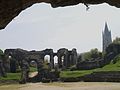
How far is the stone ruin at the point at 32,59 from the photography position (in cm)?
6902

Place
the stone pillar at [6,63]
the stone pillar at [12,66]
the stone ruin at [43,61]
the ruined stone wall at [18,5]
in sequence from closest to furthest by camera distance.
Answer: the ruined stone wall at [18,5] → the stone ruin at [43,61] → the stone pillar at [6,63] → the stone pillar at [12,66]

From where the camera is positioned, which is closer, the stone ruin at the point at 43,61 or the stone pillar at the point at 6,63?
the stone ruin at the point at 43,61

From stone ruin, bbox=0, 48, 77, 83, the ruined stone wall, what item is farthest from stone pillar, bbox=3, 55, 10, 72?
the ruined stone wall

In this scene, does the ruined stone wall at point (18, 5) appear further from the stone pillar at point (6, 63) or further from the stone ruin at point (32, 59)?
the stone pillar at point (6, 63)

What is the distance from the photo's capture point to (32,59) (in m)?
78.9

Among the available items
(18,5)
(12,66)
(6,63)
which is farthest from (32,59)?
(18,5)

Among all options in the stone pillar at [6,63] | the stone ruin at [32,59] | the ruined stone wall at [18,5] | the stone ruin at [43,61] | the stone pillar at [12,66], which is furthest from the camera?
the stone pillar at [12,66]

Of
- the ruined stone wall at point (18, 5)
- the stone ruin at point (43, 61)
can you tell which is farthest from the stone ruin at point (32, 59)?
the ruined stone wall at point (18, 5)

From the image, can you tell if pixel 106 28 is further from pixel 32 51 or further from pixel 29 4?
pixel 29 4

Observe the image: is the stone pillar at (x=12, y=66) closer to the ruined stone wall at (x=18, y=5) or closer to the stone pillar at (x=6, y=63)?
the stone pillar at (x=6, y=63)

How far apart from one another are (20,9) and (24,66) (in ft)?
204

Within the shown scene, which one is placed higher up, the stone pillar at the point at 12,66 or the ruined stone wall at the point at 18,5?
the stone pillar at the point at 12,66

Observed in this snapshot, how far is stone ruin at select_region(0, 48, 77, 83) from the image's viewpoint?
69.0 metres

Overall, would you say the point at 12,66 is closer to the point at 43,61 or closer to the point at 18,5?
the point at 43,61
